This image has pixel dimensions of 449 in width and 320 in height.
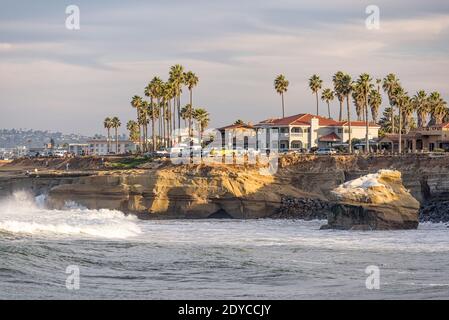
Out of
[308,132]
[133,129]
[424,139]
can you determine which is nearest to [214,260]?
[424,139]

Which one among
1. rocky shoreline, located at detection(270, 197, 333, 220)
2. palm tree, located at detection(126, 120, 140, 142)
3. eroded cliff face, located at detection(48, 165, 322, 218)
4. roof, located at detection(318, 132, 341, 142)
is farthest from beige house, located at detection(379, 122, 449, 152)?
palm tree, located at detection(126, 120, 140, 142)

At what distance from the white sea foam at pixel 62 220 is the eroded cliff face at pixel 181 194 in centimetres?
131

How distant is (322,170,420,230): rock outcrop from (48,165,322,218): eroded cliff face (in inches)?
427

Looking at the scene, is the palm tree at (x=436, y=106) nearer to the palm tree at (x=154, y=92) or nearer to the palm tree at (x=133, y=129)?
the palm tree at (x=154, y=92)

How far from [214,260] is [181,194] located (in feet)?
80.2

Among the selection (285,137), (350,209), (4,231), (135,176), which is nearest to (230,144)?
(285,137)

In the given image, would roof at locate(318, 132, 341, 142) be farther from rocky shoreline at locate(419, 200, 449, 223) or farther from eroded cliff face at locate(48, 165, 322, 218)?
Answer: rocky shoreline at locate(419, 200, 449, 223)

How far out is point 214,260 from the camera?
36.2m

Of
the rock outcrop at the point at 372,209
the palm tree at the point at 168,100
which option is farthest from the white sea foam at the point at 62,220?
the palm tree at the point at 168,100

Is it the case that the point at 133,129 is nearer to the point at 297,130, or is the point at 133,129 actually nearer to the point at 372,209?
the point at 297,130

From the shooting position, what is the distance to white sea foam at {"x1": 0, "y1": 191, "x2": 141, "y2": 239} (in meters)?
45.8

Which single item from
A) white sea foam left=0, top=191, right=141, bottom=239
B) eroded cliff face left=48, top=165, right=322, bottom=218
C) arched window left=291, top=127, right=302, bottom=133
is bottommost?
white sea foam left=0, top=191, right=141, bottom=239

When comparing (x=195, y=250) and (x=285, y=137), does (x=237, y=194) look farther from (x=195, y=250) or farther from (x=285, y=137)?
(x=285, y=137)

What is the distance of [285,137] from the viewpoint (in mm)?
98875
